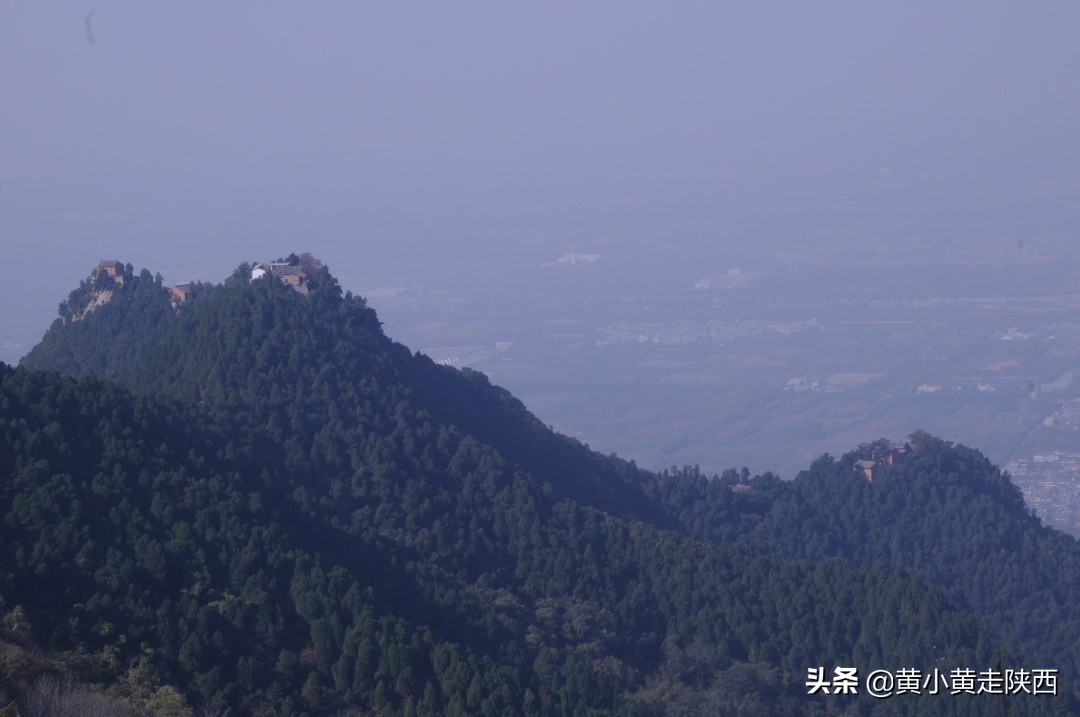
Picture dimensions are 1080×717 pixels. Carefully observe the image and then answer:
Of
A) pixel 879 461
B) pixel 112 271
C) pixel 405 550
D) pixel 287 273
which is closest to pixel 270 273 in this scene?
pixel 287 273

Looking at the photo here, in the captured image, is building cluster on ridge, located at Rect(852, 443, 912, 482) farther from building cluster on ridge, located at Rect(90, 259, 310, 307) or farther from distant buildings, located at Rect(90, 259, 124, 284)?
distant buildings, located at Rect(90, 259, 124, 284)

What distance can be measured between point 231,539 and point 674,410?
47.2 metres

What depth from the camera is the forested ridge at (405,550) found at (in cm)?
1912

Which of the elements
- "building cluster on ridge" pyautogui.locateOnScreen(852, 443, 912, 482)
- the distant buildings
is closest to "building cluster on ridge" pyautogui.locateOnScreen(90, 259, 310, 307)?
the distant buildings

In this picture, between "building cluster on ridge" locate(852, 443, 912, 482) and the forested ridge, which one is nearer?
the forested ridge

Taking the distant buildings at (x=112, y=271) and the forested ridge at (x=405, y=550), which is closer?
the forested ridge at (x=405, y=550)

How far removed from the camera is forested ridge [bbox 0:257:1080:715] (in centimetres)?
1912

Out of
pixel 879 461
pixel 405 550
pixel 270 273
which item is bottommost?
pixel 405 550

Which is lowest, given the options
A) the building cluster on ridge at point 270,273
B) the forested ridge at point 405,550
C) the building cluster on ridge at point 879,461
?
the forested ridge at point 405,550

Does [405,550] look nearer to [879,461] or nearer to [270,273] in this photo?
[270,273]

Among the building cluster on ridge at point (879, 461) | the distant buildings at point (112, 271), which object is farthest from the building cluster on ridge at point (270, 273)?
the building cluster on ridge at point (879, 461)

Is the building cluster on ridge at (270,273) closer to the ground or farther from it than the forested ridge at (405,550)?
farther from it

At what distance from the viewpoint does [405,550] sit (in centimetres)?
2603

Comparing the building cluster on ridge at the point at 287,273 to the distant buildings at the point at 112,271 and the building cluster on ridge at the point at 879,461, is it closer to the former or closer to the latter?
the distant buildings at the point at 112,271
